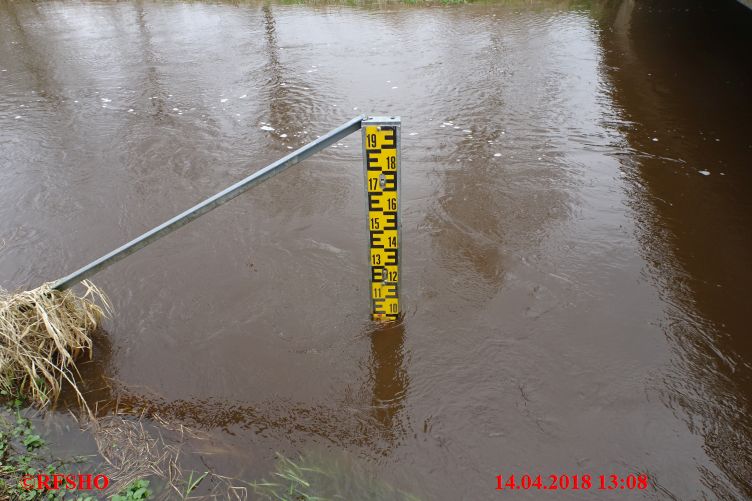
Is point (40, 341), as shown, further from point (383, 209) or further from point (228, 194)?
point (383, 209)

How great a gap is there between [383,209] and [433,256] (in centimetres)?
131

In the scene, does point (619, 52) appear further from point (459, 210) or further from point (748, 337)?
point (748, 337)

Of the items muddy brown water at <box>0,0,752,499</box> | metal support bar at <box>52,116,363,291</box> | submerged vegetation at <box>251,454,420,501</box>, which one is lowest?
submerged vegetation at <box>251,454,420,501</box>

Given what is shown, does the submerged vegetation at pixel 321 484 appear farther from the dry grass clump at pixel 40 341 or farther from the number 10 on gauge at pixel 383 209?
the dry grass clump at pixel 40 341

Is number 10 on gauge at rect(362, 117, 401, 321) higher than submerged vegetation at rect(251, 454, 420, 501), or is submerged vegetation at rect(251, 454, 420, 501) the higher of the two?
number 10 on gauge at rect(362, 117, 401, 321)

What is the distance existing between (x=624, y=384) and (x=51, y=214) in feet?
19.4

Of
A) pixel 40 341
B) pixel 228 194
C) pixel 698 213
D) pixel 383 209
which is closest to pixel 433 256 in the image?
pixel 383 209

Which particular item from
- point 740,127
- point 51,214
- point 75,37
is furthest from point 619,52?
point 75,37

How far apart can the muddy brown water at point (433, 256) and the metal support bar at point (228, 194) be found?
0.71 m

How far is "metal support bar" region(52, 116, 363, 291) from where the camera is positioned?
3615 millimetres

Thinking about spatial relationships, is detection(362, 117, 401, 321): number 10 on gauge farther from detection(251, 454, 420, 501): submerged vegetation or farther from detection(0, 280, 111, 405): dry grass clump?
detection(0, 280, 111, 405): dry grass clump

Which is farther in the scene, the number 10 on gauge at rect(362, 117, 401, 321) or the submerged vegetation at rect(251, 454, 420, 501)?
Answer: the number 10 on gauge at rect(362, 117, 401, 321)

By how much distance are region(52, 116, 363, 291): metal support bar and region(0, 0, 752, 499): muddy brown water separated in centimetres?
71

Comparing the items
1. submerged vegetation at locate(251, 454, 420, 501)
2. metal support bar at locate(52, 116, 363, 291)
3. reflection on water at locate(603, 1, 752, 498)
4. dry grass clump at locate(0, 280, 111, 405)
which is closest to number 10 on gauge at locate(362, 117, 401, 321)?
metal support bar at locate(52, 116, 363, 291)
